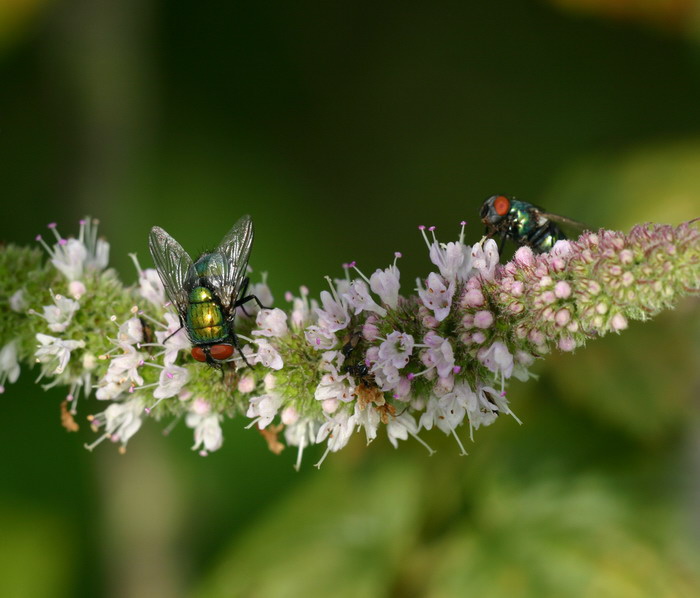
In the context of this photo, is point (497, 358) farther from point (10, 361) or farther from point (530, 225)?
point (10, 361)

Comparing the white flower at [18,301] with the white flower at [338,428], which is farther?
the white flower at [18,301]

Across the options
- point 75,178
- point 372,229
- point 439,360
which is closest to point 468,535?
point 439,360

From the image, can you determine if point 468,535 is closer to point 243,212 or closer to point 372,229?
point 372,229

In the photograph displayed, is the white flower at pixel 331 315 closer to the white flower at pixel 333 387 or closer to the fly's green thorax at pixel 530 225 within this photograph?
the white flower at pixel 333 387

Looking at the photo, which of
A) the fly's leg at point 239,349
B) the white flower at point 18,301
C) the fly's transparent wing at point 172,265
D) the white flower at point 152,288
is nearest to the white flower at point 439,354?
the fly's leg at point 239,349

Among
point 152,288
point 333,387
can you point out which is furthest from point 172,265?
point 333,387

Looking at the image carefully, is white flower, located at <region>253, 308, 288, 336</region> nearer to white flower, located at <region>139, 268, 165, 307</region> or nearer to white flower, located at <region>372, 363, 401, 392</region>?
white flower, located at <region>372, 363, 401, 392</region>
